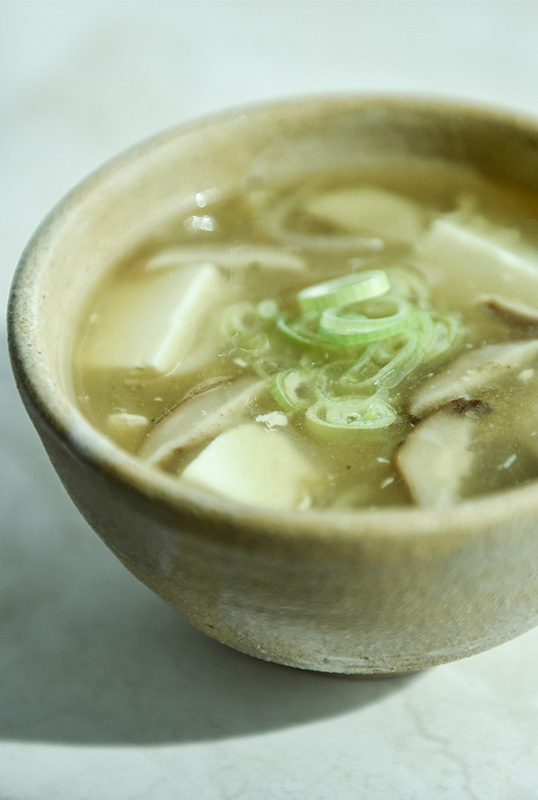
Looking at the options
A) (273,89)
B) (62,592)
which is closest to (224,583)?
(62,592)

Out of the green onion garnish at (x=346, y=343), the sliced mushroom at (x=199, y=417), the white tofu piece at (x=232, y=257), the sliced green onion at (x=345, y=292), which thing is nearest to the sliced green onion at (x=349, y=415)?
the green onion garnish at (x=346, y=343)

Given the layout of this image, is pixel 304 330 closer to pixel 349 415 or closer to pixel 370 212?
pixel 349 415

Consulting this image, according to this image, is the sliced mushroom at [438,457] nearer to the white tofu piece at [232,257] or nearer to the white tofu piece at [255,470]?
the white tofu piece at [255,470]

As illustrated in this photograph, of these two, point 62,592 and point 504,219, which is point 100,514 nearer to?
point 62,592

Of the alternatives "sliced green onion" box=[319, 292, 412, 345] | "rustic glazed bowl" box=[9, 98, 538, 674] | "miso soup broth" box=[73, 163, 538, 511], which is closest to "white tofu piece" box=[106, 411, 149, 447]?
"miso soup broth" box=[73, 163, 538, 511]

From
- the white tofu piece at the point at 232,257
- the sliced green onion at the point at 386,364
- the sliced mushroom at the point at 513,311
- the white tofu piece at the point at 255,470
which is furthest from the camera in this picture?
the white tofu piece at the point at 232,257
